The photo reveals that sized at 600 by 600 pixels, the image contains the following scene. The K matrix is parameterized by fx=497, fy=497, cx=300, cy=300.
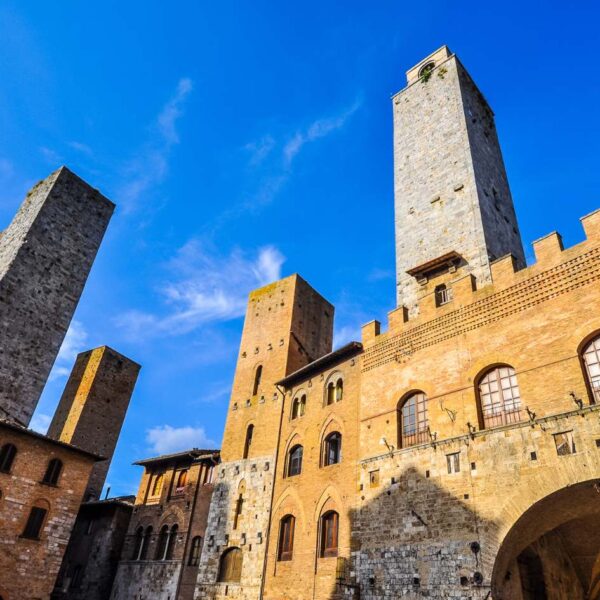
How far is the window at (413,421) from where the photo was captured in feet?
43.4

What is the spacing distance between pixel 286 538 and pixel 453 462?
702cm

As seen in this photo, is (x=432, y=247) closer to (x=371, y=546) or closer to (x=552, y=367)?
(x=552, y=367)

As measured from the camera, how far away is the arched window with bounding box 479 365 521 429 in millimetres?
11539

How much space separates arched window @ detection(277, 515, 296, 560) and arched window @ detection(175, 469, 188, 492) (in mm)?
6967

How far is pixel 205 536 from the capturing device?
1875cm

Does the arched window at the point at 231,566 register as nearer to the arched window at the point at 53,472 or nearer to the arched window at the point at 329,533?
the arched window at the point at 329,533

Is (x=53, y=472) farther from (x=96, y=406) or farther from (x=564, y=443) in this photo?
(x=564, y=443)

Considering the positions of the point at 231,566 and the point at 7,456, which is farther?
the point at 7,456

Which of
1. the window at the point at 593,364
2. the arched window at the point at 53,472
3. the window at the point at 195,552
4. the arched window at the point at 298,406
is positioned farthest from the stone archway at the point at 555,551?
the arched window at the point at 53,472

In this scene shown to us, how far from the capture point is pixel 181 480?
22078mm

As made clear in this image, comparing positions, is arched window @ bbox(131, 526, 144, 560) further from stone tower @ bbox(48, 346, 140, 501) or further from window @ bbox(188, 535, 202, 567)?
stone tower @ bbox(48, 346, 140, 501)

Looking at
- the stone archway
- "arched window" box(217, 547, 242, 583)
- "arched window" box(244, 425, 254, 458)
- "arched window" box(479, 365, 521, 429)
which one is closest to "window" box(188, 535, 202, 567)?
"arched window" box(217, 547, 242, 583)

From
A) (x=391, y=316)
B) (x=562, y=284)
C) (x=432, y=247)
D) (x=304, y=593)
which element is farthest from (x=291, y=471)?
(x=562, y=284)

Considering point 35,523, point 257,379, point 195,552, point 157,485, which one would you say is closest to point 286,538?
point 195,552
